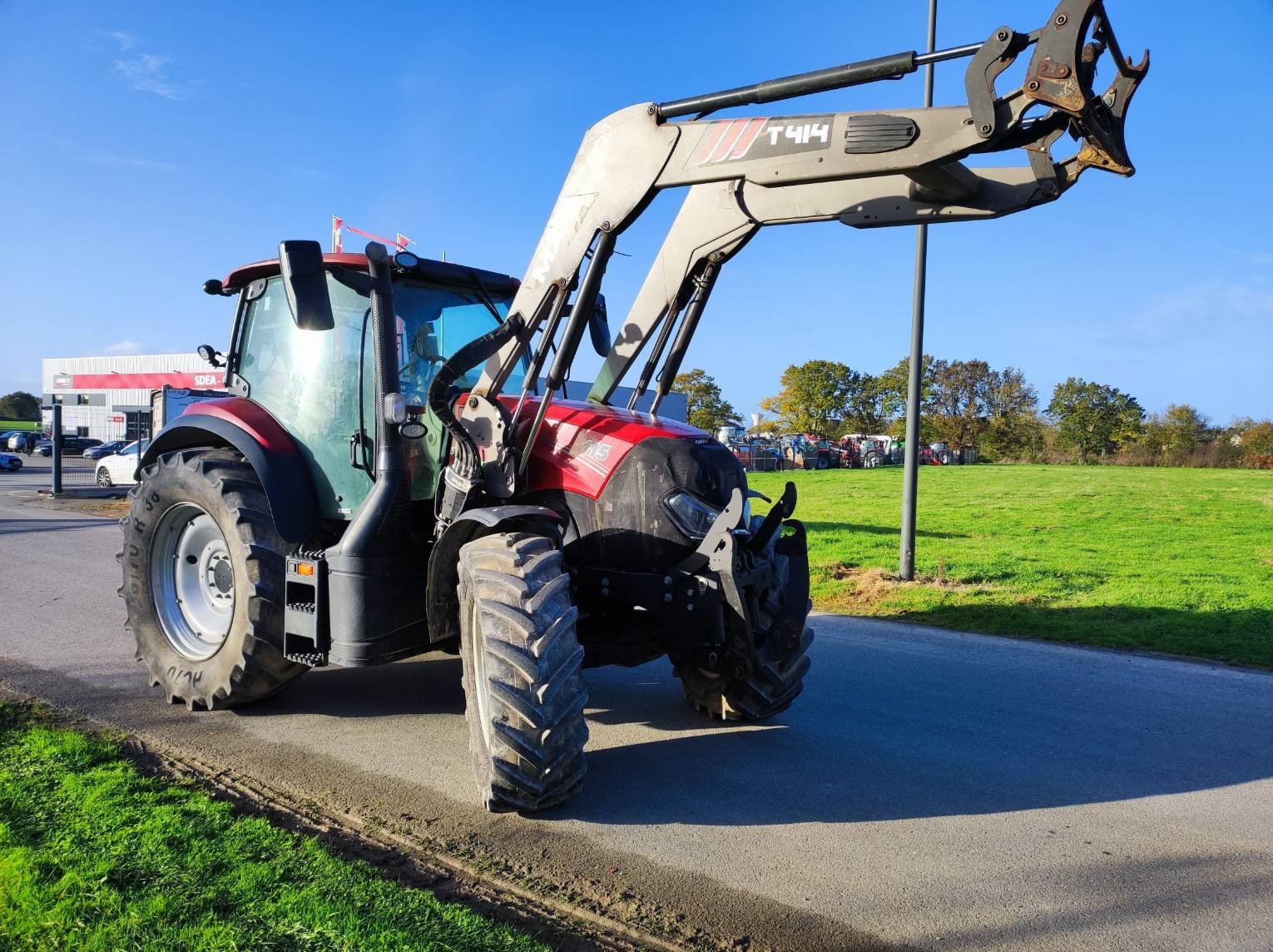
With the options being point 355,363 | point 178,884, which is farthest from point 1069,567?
point 178,884

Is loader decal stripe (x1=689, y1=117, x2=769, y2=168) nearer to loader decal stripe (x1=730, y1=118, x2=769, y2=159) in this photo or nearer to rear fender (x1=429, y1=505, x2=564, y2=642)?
loader decal stripe (x1=730, y1=118, x2=769, y2=159)

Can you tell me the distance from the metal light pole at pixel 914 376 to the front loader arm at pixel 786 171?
5.80 metres

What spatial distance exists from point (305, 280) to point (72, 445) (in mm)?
56884

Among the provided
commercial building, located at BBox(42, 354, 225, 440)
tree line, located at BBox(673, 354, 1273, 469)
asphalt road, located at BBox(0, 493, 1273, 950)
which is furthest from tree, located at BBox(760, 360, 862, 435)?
asphalt road, located at BBox(0, 493, 1273, 950)

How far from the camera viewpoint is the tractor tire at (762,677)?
4895 mm

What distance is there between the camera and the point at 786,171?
167 inches

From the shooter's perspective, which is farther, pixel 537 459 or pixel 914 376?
pixel 914 376

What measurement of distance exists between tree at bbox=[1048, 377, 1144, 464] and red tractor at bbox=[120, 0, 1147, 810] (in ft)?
214

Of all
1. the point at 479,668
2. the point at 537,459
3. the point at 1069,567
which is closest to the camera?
the point at 479,668

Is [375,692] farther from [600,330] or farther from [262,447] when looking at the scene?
[600,330]

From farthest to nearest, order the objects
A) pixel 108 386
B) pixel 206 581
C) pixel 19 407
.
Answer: pixel 19 407 < pixel 108 386 < pixel 206 581

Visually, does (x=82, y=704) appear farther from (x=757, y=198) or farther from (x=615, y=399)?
(x=757, y=198)

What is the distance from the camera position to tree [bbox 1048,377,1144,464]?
6544 centimetres

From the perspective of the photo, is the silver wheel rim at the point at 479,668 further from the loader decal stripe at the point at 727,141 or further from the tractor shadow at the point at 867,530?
the tractor shadow at the point at 867,530
